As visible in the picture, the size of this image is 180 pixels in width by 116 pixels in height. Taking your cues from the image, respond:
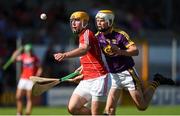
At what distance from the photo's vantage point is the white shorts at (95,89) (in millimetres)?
14383

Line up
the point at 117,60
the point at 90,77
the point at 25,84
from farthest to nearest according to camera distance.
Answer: the point at 25,84 → the point at 117,60 → the point at 90,77

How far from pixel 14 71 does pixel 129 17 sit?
5929mm

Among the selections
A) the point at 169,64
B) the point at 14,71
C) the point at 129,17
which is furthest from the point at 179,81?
the point at 14,71

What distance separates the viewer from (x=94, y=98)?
1437 cm

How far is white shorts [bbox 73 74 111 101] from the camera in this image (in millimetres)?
14383

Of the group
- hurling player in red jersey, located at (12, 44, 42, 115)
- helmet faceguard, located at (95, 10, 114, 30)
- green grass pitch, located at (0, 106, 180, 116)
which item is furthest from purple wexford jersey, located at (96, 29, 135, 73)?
hurling player in red jersey, located at (12, 44, 42, 115)

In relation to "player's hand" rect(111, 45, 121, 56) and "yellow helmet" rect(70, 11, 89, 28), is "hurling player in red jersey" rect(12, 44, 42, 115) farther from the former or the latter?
"yellow helmet" rect(70, 11, 89, 28)

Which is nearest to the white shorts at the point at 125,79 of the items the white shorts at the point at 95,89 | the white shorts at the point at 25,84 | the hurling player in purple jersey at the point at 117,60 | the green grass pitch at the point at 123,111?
the hurling player in purple jersey at the point at 117,60

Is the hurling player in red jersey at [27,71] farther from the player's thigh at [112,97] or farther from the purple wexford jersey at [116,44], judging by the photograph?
the purple wexford jersey at [116,44]

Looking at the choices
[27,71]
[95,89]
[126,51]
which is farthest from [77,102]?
[27,71]

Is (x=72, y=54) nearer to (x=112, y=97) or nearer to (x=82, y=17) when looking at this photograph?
(x=82, y=17)

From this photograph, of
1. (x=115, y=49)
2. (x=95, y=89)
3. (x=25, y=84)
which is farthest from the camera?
(x=25, y=84)

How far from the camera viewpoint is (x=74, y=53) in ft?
45.1

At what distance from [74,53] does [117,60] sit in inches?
89.3
